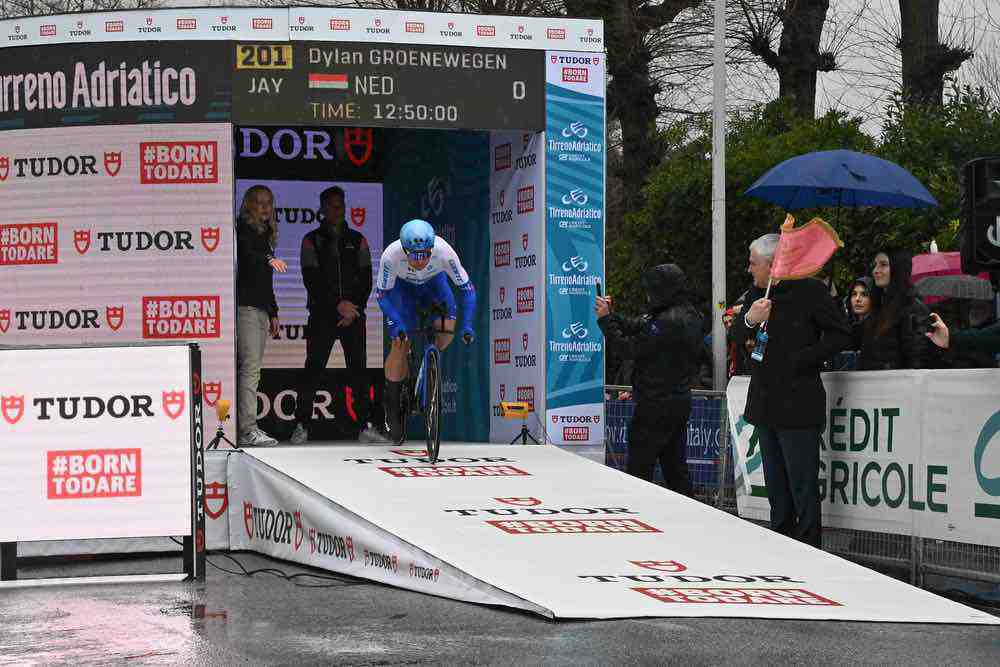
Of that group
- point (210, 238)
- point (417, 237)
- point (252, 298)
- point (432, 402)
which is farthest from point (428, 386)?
point (210, 238)

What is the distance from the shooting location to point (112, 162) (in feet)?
44.2

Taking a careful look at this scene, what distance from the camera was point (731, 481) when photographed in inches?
533

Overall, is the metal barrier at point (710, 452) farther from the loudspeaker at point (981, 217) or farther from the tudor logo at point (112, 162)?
the tudor logo at point (112, 162)

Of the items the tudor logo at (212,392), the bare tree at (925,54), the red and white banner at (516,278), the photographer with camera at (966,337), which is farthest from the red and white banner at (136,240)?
the bare tree at (925,54)

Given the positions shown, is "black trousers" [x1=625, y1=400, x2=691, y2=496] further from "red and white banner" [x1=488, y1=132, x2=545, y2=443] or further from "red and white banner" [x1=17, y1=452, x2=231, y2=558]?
"red and white banner" [x1=17, y1=452, x2=231, y2=558]

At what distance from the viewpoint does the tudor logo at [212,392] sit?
13.4 metres

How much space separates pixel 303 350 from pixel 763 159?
13266 millimetres

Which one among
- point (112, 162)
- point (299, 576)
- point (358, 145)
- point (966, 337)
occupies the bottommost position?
point (299, 576)

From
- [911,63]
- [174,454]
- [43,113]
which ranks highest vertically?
[911,63]

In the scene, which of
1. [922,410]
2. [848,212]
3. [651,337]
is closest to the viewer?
[922,410]

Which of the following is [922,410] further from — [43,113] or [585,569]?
[43,113]

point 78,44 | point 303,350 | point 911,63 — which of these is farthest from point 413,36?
point 911,63

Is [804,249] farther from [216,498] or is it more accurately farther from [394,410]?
[216,498]

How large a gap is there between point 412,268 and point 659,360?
2.15m
